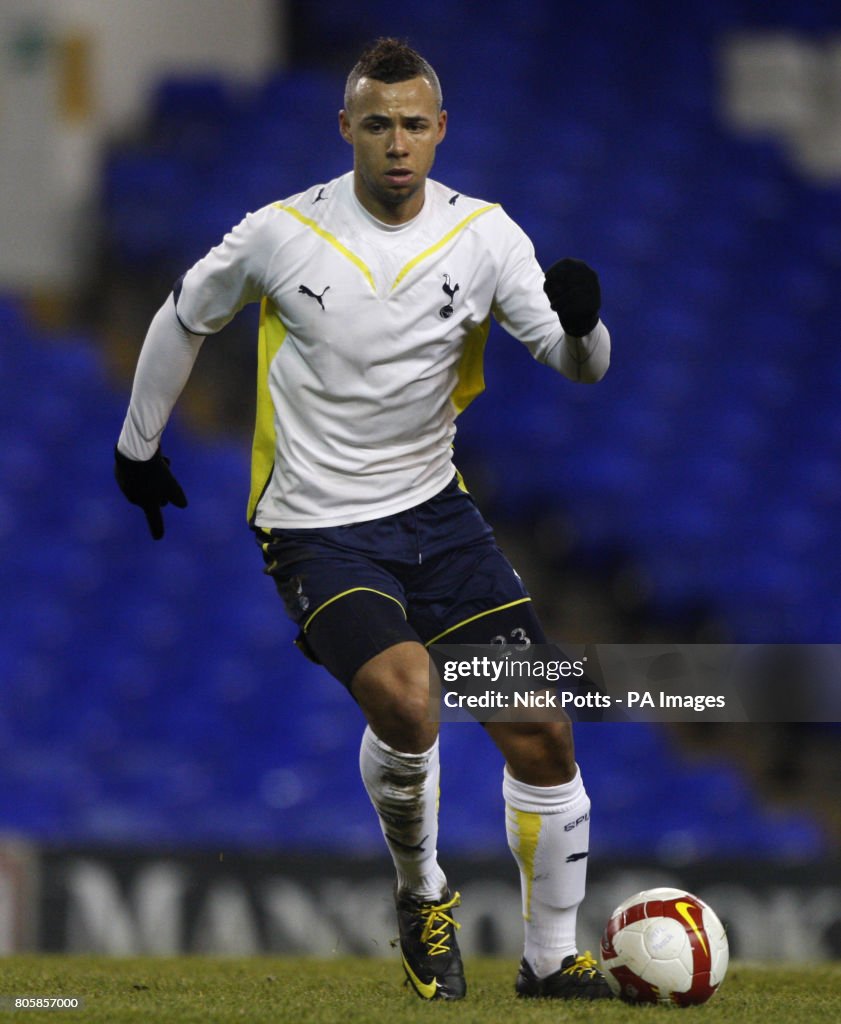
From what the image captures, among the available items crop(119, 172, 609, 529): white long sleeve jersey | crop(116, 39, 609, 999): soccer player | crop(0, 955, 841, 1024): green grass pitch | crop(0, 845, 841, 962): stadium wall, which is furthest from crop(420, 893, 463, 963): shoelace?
crop(0, 845, 841, 962): stadium wall

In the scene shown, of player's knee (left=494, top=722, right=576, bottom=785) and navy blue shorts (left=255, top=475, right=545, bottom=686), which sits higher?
navy blue shorts (left=255, top=475, right=545, bottom=686)

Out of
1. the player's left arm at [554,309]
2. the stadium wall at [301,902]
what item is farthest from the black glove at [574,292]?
the stadium wall at [301,902]

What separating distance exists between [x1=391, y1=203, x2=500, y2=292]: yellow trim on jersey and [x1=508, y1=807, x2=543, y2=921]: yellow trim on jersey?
4.41 feet

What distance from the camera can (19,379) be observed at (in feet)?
35.8

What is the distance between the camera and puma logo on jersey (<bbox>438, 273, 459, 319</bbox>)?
4656 millimetres

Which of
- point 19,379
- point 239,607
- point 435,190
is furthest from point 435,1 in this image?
point 435,190

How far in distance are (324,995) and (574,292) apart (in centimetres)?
188

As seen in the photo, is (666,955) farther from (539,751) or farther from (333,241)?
(333,241)

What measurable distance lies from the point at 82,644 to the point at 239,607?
0.85m

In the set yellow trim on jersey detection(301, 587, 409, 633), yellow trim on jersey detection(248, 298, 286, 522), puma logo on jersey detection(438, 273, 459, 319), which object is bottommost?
yellow trim on jersey detection(301, 587, 409, 633)

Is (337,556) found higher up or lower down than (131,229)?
lower down

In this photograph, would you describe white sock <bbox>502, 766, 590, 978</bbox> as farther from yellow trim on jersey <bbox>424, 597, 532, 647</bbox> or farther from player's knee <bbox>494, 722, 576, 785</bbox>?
yellow trim on jersey <bbox>424, 597, 532, 647</bbox>

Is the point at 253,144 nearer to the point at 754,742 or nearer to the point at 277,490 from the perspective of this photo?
the point at 754,742

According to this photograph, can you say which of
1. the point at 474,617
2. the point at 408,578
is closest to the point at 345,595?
the point at 408,578
